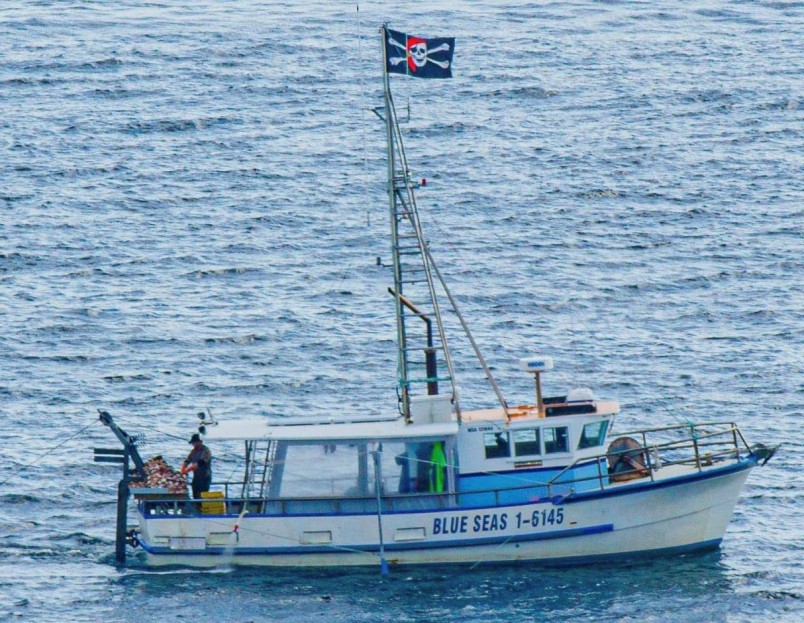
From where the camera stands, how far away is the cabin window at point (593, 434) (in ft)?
139

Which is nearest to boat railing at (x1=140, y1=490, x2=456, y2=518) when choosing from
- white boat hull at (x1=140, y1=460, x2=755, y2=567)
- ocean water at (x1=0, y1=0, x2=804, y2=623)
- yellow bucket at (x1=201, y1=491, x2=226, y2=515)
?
yellow bucket at (x1=201, y1=491, x2=226, y2=515)

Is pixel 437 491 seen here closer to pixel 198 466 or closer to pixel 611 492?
pixel 611 492

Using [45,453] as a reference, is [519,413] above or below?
above

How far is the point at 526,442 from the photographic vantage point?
139ft

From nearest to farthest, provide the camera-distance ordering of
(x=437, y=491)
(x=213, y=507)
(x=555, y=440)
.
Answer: (x=437, y=491) → (x=555, y=440) → (x=213, y=507)

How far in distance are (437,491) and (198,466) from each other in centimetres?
647

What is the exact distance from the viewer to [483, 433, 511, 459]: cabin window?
4228 cm

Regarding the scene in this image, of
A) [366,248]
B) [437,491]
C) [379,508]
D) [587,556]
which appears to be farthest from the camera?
[366,248]

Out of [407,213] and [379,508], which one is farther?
[407,213]

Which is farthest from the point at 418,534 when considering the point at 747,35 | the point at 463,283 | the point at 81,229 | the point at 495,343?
the point at 747,35

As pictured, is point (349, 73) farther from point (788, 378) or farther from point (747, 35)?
point (788, 378)

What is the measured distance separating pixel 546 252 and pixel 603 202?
830 centimetres

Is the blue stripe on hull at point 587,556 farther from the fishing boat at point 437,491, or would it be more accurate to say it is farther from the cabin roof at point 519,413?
the cabin roof at point 519,413

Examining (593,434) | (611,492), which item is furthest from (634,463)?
(611,492)
